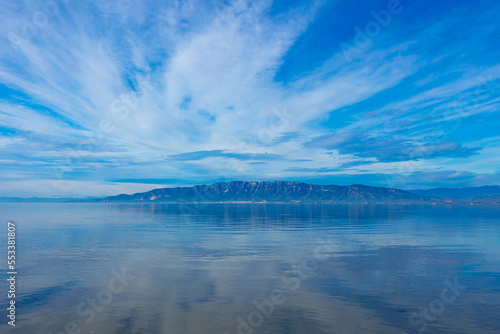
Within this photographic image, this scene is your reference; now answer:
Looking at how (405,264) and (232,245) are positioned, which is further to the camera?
(232,245)

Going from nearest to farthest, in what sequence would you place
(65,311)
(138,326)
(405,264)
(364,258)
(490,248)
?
1. (138,326)
2. (65,311)
3. (405,264)
4. (364,258)
5. (490,248)

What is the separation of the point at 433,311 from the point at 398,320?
3.54 meters

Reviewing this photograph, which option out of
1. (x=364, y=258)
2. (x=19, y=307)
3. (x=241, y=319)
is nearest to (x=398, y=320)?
(x=241, y=319)

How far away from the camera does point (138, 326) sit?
17938mm

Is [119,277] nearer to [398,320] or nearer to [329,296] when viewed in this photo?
[329,296]

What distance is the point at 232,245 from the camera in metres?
46.2

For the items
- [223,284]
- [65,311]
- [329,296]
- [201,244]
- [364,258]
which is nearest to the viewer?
[65,311]

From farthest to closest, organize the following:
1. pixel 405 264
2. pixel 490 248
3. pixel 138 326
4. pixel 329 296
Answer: pixel 490 248
pixel 405 264
pixel 329 296
pixel 138 326

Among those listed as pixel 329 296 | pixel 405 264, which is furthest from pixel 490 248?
pixel 329 296

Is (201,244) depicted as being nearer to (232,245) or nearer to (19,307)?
(232,245)

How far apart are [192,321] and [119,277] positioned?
13133 mm

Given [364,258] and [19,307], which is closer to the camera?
[19,307]

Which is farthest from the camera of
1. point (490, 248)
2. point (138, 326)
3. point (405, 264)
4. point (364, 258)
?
point (490, 248)

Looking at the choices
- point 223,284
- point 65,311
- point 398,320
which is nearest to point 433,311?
point 398,320
